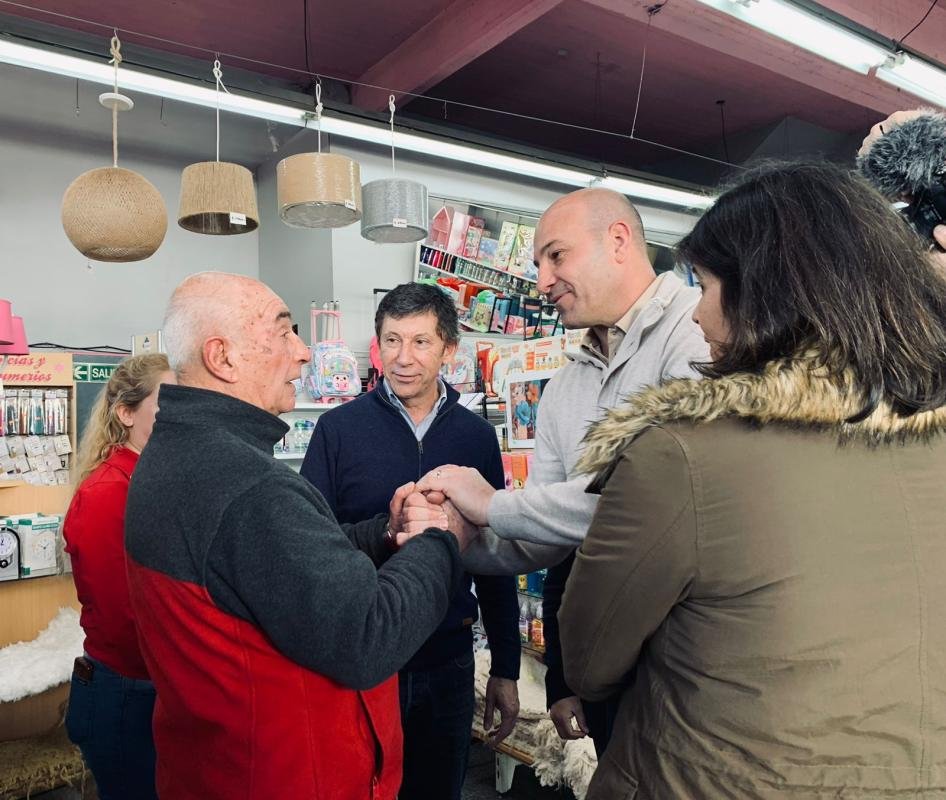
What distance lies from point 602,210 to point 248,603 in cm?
127

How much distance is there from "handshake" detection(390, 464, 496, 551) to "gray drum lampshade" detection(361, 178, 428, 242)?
129 inches

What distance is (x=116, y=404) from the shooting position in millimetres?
2484

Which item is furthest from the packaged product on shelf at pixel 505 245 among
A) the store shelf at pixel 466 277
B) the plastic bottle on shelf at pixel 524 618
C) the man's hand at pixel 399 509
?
the man's hand at pixel 399 509

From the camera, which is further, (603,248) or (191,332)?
(603,248)

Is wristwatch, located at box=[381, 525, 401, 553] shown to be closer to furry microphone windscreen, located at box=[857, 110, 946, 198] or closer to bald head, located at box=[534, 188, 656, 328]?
bald head, located at box=[534, 188, 656, 328]

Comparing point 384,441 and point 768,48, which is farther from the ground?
point 768,48

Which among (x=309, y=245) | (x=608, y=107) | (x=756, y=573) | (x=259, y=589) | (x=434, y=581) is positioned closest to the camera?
(x=756, y=573)

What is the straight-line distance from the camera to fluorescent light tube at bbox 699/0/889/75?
377 cm

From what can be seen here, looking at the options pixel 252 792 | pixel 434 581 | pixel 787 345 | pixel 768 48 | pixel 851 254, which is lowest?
pixel 252 792

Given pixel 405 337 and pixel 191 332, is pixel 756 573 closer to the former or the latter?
pixel 191 332

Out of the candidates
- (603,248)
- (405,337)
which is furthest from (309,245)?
(603,248)

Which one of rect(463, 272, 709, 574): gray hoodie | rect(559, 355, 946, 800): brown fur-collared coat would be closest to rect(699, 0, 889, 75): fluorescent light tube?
rect(463, 272, 709, 574): gray hoodie

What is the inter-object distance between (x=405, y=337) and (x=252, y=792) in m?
1.49

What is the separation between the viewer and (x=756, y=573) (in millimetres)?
1030
